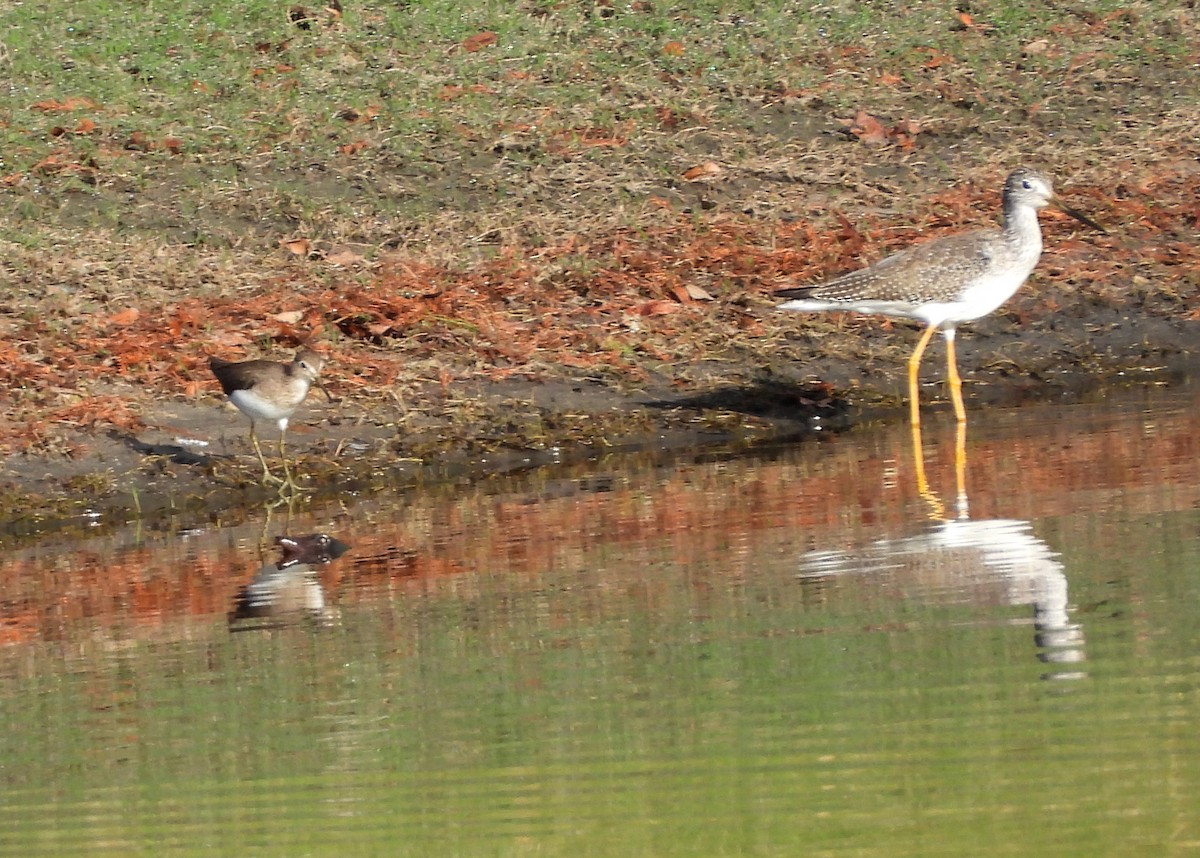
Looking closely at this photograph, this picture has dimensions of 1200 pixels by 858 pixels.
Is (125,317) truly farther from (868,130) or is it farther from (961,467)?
(868,130)

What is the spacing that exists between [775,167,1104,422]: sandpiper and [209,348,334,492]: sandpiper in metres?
3.07

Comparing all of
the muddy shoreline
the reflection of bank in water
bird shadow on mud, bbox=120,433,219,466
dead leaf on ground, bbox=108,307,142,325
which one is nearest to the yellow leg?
the reflection of bank in water

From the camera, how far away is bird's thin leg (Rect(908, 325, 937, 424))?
13.1 m

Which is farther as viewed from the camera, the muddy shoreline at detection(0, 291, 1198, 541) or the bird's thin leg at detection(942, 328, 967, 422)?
the bird's thin leg at detection(942, 328, 967, 422)

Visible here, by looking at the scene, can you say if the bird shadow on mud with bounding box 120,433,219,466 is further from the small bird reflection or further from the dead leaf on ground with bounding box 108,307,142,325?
the small bird reflection

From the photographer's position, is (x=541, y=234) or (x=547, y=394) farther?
(x=541, y=234)

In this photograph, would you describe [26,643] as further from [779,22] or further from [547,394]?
[779,22]

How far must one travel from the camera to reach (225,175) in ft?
57.8

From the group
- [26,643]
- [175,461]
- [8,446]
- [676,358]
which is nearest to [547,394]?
[676,358]

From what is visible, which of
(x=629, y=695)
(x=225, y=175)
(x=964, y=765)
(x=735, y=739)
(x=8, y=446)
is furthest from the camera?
(x=225, y=175)

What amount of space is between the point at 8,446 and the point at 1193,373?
24.4ft

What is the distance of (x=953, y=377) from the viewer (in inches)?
532

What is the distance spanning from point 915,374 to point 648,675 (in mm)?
6538

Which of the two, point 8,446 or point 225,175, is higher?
point 225,175
